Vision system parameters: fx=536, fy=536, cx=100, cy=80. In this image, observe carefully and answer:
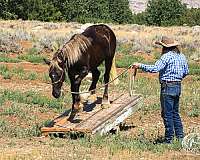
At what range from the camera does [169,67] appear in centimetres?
977

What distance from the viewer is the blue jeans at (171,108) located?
9.79 meters

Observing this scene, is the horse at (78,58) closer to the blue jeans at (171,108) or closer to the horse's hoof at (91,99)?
the horse's hoof at (91,99)

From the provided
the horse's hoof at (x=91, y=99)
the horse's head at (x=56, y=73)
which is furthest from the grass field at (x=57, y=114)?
the horse's hoof at (x=91, y=99)

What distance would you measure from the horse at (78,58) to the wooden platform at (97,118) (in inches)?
13.6

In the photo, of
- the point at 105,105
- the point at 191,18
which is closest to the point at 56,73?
the point at 105,105

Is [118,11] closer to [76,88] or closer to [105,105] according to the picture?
[105,105]

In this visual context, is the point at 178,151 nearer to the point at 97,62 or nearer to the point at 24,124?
the point at 97,62

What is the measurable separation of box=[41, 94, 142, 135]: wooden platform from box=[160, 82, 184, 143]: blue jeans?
4.52 feet

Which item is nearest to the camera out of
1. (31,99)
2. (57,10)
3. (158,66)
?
(158,66)

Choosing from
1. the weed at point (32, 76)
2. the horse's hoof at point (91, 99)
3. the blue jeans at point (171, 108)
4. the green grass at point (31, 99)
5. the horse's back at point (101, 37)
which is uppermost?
the horse's back at point (101, 37)

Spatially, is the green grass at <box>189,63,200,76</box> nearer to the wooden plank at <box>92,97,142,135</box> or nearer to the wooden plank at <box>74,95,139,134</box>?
the wooden plank at <box>74,95,139,134</box>

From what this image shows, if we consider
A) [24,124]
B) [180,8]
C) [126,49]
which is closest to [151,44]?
[126,49]

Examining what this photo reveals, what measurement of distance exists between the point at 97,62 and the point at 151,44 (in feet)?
84.5

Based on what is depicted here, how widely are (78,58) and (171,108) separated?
211 centimetres
